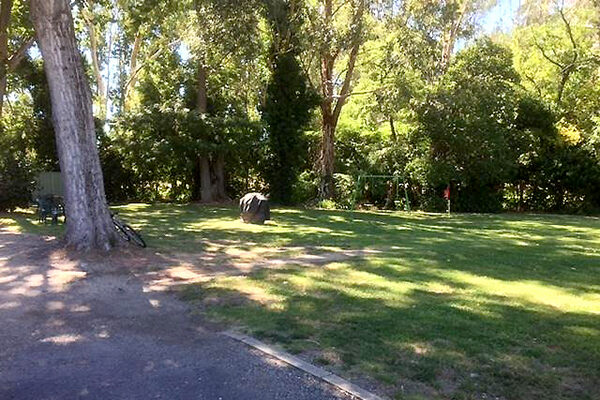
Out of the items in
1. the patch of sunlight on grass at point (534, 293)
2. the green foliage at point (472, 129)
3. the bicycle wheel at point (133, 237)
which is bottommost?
the patch of sunlight on grass at point (534, 293)

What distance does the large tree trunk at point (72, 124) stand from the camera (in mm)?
9734

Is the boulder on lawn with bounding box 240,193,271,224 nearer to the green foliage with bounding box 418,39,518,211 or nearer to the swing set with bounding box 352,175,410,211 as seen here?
the swing set with bounding box 352,175,410,211

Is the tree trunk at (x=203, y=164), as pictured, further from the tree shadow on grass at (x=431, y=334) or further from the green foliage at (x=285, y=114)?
the tree shadow on grass at (x=431, y=334)

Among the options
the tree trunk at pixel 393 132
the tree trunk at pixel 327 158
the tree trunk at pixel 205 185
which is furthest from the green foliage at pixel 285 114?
the tree trunk at pixel 393 132

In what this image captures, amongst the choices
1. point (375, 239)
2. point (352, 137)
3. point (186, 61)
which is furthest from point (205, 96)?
point (375, 239)

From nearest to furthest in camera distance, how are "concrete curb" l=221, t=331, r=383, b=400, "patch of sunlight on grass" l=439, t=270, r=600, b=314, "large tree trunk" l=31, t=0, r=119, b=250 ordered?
"concrete curb" l=221, t=331, r=383, b=400 < "patch of sunlight on grass" l=439, t=270, r=600, b=314 < "large tree trunk" l=31, t=0, r=119, b=250

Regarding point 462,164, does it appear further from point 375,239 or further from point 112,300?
point 112,300

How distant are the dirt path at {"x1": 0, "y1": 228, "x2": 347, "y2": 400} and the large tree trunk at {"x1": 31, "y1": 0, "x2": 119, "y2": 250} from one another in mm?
1703

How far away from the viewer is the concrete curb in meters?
4.25

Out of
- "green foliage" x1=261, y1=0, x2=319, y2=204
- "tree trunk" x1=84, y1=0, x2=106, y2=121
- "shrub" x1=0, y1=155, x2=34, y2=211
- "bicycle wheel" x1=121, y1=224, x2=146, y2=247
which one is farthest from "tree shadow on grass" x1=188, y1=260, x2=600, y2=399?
"tree trunk" x1=84, y1=0, x2=106, y2=121

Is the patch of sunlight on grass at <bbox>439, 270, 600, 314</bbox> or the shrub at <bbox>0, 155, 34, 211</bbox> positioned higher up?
the shrub at <bbox>0, 155, 34, 211</bbox>

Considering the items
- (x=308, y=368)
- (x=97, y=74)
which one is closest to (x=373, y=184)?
(x=308, y=368)

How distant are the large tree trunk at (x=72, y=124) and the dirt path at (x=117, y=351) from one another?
1703 mm

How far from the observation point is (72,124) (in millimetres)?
9773
